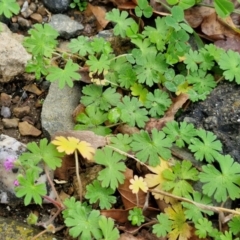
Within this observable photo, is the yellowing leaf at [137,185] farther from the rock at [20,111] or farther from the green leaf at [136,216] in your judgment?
the rock at [20,111]

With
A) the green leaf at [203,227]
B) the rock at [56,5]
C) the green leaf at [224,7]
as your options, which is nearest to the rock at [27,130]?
the rock at [56,5]

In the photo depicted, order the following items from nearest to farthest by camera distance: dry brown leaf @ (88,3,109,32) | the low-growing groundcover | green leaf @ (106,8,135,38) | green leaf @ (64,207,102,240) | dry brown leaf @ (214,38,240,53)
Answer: green leaf @ (64,207,102,240)
the low-growing groundcover
green leaf @ (106,8,135,38)
dry brown leaf @ (214,38,240,53)
dry brown leaf @ (88,3,109,32)

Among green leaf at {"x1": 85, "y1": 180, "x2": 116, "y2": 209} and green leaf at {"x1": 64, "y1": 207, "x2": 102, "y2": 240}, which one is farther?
green leaf at {"x1": 85, "y1": 180, "x2": 116, "y2": 209}

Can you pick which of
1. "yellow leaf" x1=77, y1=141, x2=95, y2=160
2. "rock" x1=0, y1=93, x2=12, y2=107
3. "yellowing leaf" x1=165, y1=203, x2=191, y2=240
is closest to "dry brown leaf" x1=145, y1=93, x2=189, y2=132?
"yellow leaf" x1=77, y1=141, x2=95, y2=160

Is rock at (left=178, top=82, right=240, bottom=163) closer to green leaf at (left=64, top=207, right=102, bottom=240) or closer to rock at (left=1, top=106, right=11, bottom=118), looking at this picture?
green leaf at (left=64, top=207, right=102, bottom=240)

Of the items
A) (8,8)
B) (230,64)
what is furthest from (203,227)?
(8,8)

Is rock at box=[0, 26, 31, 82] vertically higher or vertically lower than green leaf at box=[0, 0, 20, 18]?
lower

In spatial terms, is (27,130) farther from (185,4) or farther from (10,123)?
(185,4)
